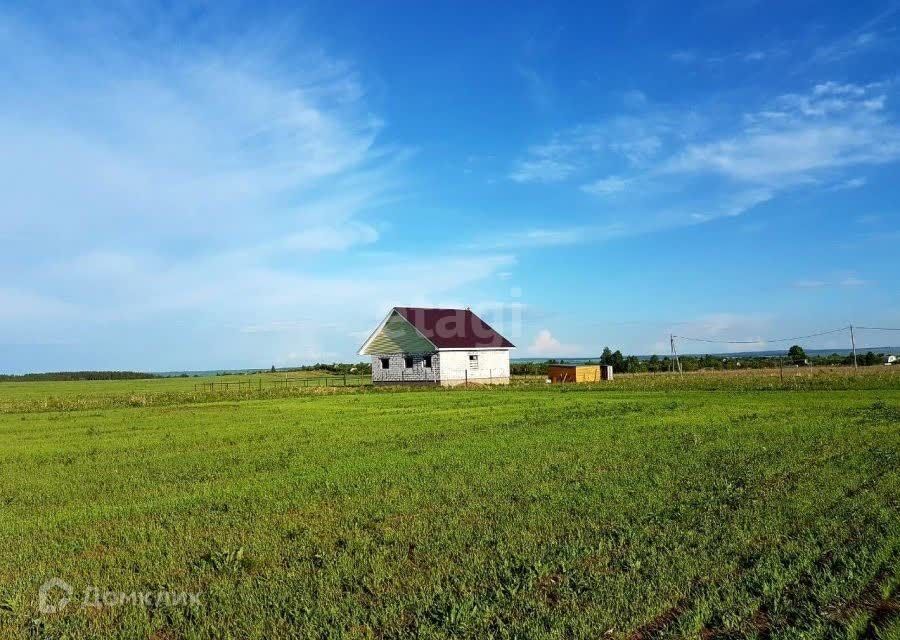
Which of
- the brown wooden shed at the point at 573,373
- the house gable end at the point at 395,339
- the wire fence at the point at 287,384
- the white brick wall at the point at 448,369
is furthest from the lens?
the wire fence at the point at 287,384

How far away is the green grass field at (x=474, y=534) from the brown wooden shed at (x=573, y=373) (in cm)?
3684

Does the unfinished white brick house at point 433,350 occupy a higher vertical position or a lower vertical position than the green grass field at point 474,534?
higher

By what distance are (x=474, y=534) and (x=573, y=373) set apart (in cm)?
4785

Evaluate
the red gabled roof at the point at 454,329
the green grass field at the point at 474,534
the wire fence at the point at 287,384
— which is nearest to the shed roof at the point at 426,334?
the red gabled roof at the point at 454,329

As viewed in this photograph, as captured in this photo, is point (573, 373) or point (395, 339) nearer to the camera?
point (395, 339)

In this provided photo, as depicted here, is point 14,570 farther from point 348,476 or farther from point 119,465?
point 119,465

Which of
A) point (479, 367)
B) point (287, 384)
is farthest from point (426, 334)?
point (287, 384)

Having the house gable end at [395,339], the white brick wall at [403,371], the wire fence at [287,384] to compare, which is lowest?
the wire fence at [287,384]

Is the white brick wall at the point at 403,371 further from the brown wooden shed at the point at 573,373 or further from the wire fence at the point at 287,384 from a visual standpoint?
the brown wooden shed at the point at 573,373

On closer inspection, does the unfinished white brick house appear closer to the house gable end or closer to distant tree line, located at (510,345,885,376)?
the house gable end

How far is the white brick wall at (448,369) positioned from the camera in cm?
5050

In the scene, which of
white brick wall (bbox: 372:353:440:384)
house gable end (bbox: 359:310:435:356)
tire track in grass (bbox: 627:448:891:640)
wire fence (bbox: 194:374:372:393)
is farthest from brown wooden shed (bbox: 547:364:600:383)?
tire track in grass (bbox: 627:448:891:640)

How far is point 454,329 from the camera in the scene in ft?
177

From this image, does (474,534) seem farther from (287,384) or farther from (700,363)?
(700,363)
